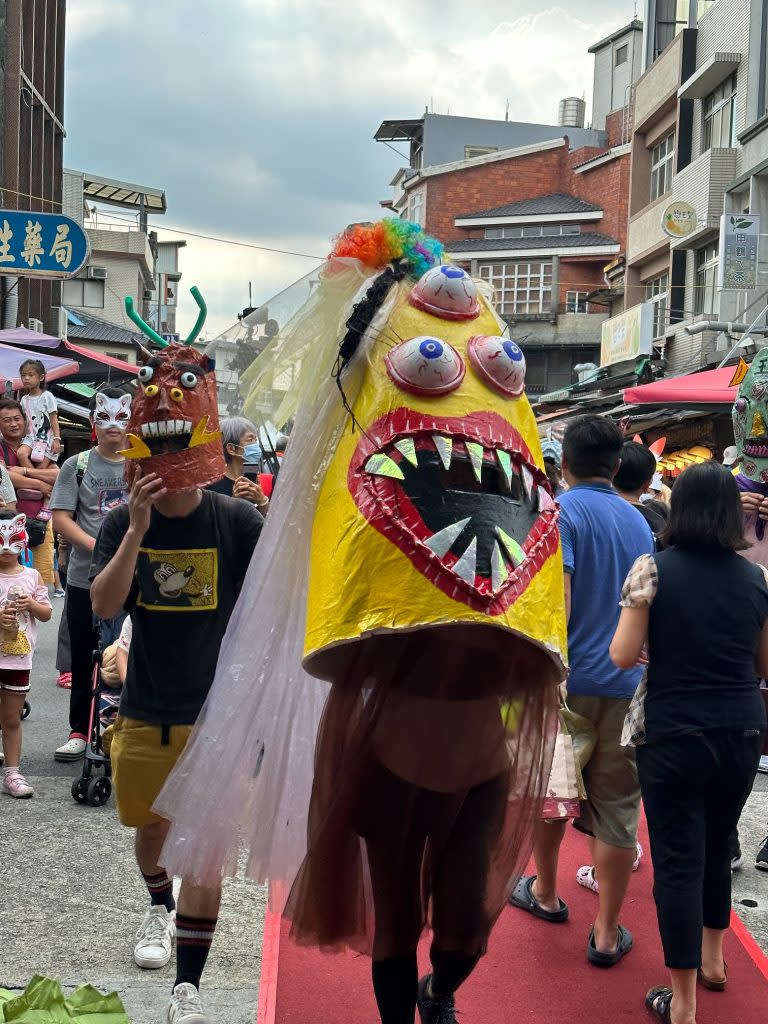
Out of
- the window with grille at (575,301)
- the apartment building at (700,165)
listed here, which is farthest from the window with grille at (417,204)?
the apartment building at (700,165)

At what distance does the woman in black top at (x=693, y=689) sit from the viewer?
3.31 metres

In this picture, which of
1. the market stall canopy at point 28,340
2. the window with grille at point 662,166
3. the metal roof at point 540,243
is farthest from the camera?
the metal roof at point 540,243

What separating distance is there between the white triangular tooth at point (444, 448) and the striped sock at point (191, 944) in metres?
1.59

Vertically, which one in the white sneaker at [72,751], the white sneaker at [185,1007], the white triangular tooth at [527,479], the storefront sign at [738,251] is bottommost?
the white sneaker at [72,751]

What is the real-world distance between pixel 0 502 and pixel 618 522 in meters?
4.05

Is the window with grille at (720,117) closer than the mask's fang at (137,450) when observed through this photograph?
No

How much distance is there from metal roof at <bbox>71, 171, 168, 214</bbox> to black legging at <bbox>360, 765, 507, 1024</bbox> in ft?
133

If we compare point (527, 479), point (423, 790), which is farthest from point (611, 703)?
point (527, 479)

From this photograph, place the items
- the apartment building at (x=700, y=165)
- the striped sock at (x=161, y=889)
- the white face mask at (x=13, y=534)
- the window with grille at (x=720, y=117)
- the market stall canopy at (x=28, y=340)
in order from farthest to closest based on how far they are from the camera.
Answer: the window with grille at (x=720, y=117) < the apartment building at (x=700, y=165) < the market stall canopy at (x=28, y=340) < the white face mask at (x=13, y=534) < the striped sock at (x=161, y=889)

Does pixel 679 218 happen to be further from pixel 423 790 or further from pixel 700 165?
pixel 423 790

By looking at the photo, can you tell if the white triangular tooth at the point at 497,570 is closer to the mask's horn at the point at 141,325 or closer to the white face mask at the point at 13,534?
the mask's horn at the point at 141,325

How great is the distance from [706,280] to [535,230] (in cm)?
1636

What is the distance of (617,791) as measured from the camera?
12.9 ft

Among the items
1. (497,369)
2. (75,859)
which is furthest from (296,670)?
(75,859)
